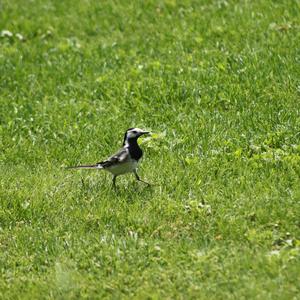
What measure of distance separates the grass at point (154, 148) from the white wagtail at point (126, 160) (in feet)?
0.76

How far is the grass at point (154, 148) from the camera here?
721cm

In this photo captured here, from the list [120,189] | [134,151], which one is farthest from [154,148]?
[120,189]

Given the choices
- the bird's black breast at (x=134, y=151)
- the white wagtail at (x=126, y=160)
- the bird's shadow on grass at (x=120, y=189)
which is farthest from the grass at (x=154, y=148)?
the bird's black breast at (x=134, y=151)

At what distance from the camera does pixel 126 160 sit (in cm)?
870

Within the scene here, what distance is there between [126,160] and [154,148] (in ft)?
3.38

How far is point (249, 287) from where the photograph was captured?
6.68 m

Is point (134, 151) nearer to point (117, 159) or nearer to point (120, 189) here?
point (117, 159)

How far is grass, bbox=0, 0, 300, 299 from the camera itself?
7.21 meters

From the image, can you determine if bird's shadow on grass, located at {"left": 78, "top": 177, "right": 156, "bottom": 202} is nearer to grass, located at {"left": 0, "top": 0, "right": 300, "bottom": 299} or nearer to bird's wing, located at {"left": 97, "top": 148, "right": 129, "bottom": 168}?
grass, located at {"left": 0, "top": 0, "right": 300, "bottom": 299}

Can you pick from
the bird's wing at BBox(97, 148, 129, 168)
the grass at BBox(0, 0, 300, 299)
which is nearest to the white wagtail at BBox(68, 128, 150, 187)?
the bird's wing at BBox(97, 148, 129, 168)

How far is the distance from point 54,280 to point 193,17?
7.30 meters

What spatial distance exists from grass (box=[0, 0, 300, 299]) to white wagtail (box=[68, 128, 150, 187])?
231 mm

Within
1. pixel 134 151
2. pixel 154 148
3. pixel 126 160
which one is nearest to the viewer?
pixel 126 160

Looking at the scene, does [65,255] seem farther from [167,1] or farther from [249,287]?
[167,1]
